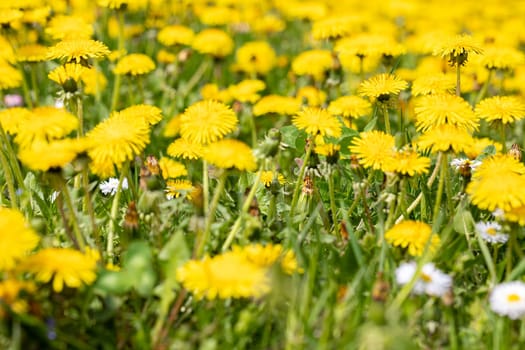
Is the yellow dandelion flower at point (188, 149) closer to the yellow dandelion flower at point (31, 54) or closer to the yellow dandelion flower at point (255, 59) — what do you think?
the yellow dandelion flower at point (31, 54)

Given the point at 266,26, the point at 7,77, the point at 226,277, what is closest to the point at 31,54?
the point at 7,77

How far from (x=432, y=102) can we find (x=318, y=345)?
0.94 metres

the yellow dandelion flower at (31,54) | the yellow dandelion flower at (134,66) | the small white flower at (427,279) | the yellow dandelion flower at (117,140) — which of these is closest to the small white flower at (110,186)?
the yellow dandelion flower at (117,140)

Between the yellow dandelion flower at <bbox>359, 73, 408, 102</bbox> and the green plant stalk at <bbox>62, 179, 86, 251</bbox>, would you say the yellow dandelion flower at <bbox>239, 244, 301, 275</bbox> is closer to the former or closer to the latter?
the green plant stalk at <bbox>62, 179, 86, 251</bbox>

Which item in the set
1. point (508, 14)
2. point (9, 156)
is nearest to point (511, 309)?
Result: point (9, 156)

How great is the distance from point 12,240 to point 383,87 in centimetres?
137

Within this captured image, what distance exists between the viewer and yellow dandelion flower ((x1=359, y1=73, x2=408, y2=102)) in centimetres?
244

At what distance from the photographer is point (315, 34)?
11.7 feet

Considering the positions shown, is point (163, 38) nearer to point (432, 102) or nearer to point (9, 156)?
point (9, 156)

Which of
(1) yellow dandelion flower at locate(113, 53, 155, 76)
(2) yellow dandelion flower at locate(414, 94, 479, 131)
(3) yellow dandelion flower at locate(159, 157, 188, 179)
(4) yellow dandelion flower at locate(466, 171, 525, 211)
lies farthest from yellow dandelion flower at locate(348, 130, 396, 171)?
(1) yellow dandelion flower at locate(113, 53, 155, 76)

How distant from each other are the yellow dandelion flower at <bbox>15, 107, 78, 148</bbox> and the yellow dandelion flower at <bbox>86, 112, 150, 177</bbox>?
0.09m

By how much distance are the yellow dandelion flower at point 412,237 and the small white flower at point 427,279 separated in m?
0.06

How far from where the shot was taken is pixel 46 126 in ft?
6.14

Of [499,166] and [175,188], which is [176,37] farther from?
[499,166]
